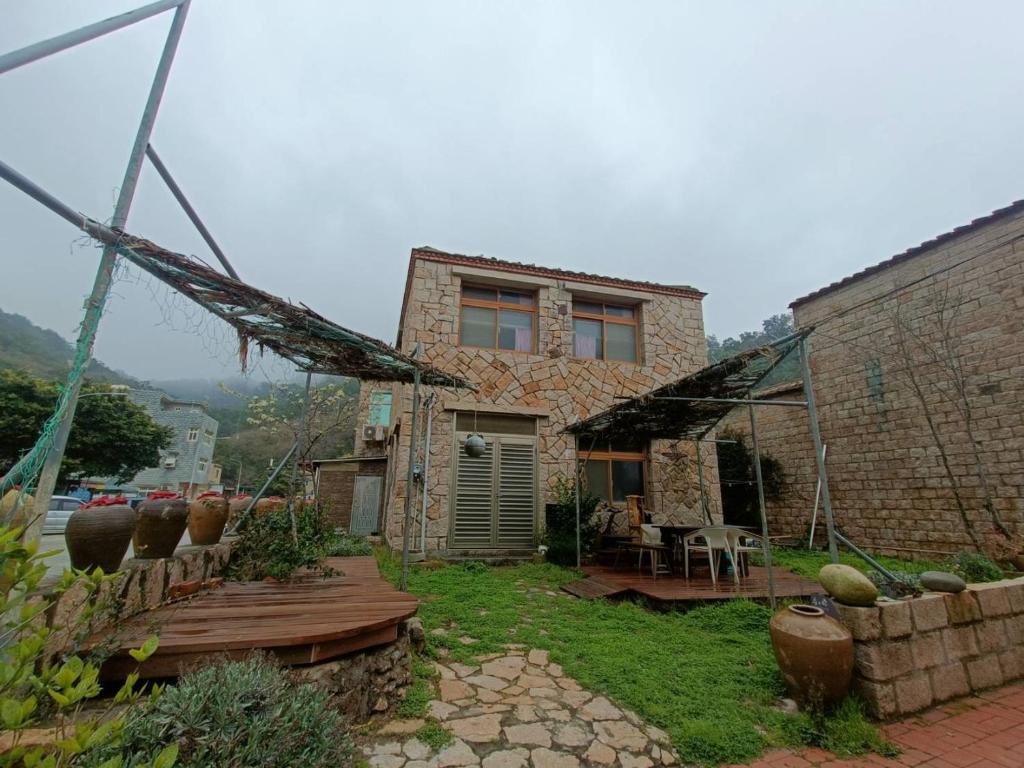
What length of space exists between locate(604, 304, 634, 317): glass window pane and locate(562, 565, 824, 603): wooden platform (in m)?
5.47

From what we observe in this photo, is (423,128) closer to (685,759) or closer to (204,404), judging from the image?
(685,759)

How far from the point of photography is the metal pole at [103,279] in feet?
6.92

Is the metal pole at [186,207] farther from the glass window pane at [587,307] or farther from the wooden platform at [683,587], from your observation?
the glass window pane at [587,307]

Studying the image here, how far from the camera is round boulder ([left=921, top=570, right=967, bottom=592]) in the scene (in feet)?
10.5

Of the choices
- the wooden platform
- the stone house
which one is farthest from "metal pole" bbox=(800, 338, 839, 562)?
the stone house

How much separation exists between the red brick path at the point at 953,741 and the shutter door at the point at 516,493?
18.0 feet

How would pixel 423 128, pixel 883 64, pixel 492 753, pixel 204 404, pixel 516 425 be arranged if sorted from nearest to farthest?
pixel 492 753, pixel 883 64, pixel 516 425, pixel 423 128, pixel 204 404

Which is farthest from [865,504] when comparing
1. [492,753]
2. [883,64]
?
[492,753]

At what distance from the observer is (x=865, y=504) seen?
28.2 ft

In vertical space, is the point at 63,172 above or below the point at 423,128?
below

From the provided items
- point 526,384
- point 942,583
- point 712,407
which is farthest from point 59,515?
point 942,583

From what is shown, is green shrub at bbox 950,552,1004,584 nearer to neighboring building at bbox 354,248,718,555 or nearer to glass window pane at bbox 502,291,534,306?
neighboring building at bbox 354,248,718,555

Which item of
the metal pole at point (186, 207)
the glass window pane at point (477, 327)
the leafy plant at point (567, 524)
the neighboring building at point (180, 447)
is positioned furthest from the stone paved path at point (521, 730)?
the neighboring building at point (180, 447)

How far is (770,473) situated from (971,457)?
12.4ft
